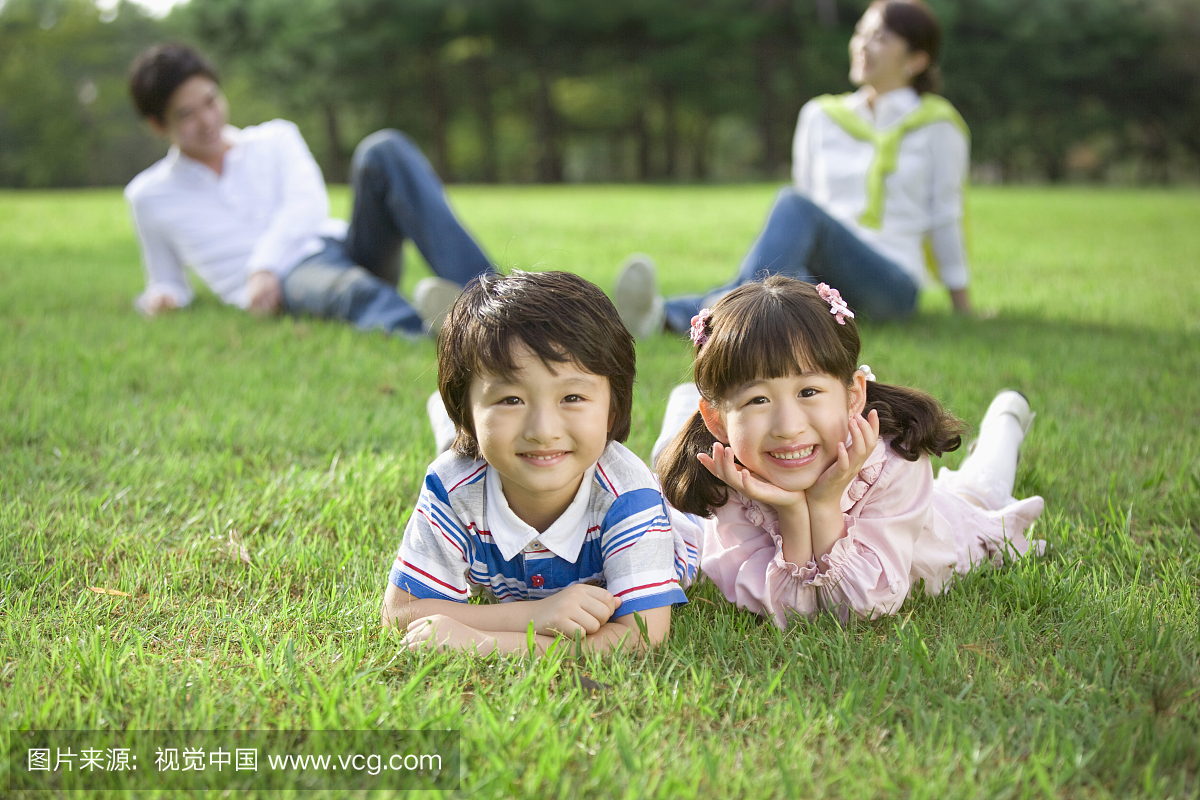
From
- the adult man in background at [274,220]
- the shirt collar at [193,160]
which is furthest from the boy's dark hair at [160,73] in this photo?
the shirt collar at [193,160]

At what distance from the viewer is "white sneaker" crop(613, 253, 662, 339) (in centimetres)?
392

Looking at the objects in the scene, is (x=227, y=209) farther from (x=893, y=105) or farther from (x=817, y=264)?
(x=893, y=105)

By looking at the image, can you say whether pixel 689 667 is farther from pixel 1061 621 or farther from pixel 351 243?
pixel 351 243

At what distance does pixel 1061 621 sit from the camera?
1.87 m

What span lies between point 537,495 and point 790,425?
0.52m

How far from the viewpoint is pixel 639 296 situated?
4.05 metres

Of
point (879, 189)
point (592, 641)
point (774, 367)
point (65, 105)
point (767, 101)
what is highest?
point (65, 105)

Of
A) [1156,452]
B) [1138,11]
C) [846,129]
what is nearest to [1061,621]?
[1156,452]

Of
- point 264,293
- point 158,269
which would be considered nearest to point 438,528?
point 264,293

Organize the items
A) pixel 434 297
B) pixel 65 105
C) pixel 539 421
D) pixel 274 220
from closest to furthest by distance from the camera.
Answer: pixel 539 421 → pixel 434 297 → pixel 274 220 → pixel 65 105

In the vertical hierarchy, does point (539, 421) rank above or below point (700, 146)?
below

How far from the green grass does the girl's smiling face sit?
33cm

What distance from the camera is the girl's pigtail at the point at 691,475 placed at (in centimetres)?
203

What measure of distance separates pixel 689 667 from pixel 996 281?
217 inches
